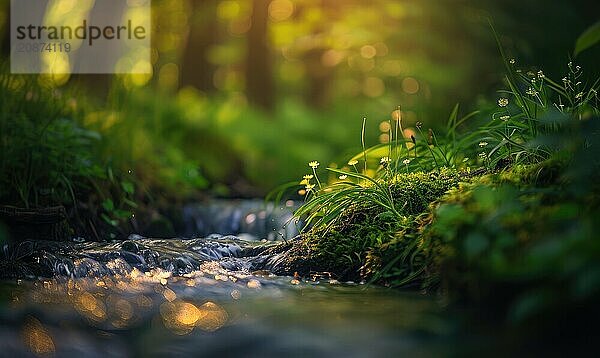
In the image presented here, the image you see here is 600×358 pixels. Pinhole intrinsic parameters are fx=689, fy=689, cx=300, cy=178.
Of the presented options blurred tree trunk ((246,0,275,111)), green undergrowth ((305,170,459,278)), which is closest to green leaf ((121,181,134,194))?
green undergrowth ((305,170,459,278))

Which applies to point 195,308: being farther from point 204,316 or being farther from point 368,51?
point 368,51

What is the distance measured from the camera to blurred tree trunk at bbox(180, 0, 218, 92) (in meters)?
7.75

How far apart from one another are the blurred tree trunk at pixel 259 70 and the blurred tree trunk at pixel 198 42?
19.4 inches

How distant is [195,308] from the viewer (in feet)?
5.94

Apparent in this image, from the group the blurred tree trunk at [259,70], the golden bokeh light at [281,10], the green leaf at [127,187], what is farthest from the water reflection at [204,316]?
the golden bokeh light at [281,10]

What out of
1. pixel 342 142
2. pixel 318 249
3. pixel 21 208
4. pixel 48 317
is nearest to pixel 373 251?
pixel 318 249

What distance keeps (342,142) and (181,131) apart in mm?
2395

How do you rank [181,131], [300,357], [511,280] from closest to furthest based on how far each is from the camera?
1. [300,357]
2. [511,280]
3. [181,131]

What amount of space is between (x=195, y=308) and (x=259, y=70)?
6.11m

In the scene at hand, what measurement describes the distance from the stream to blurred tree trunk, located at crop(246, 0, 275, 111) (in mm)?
5076

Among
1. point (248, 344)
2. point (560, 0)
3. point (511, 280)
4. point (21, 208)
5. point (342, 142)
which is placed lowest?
point (342, 142)

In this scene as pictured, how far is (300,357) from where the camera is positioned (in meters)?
1.38

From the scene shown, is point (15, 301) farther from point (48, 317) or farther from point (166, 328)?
point (166, 328)

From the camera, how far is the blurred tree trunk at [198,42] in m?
7.75
